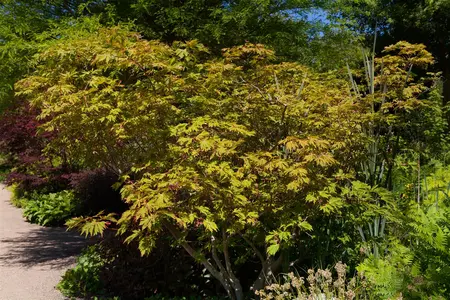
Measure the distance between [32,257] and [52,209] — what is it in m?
2.92

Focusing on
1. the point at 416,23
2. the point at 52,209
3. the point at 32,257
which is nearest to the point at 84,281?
the point at 32,257

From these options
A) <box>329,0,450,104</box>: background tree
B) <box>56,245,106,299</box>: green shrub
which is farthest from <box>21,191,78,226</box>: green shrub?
<box>329,0,450,104</box>: background tree

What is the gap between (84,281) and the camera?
540 centimetres

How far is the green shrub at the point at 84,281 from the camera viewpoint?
17.3 ft

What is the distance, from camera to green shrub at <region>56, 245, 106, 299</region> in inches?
208

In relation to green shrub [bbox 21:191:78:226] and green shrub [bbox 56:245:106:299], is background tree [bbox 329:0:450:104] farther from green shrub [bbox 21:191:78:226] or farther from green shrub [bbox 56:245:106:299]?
green shrub [bbox 56:245:106:299]

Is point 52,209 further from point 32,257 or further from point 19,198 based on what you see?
point 19,198

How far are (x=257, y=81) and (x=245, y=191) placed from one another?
4.30 feet

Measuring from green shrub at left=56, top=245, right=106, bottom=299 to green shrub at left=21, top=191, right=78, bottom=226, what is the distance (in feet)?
14.0

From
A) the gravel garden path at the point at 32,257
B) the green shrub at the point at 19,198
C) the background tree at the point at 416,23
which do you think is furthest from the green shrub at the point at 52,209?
the background tree at the point at 416,23

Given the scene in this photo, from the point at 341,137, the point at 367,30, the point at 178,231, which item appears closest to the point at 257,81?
the point at 341,137

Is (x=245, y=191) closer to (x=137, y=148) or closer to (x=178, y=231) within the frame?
(x=178, y=231)

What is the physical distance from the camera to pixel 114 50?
396cm

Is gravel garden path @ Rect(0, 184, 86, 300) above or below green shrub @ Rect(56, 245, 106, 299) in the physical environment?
below
